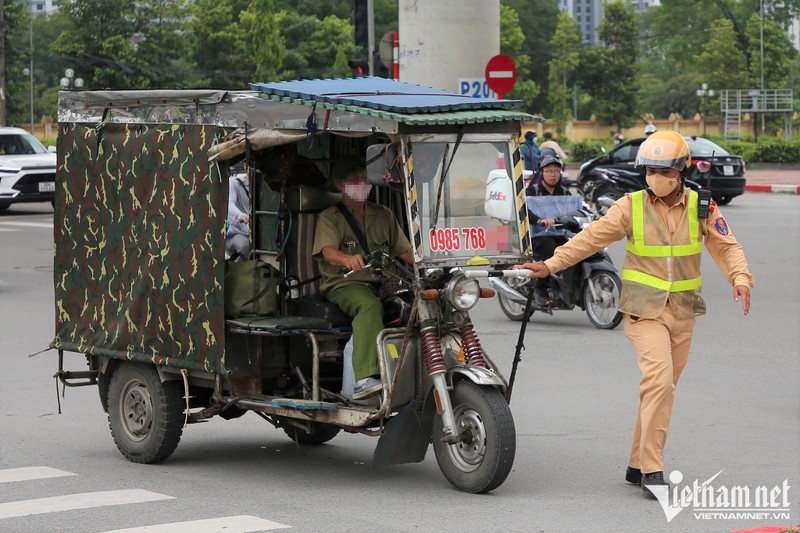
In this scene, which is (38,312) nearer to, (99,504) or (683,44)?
(99,504)

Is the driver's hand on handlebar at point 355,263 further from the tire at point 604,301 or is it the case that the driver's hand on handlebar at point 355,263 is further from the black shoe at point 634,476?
the tire at point 604,301

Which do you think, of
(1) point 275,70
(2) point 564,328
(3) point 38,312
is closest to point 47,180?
(3) point 38,312

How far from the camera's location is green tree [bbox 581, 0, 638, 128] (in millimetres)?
90938

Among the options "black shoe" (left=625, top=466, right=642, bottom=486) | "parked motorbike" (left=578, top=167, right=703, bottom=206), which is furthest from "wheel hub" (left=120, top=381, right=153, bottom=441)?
"parked motorbike" (left=578, top=167, right=703, bottom=206)

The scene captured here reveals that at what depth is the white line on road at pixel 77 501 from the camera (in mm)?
7059

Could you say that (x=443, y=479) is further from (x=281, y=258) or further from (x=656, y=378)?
(x=281, y=258)

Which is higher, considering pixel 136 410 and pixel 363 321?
pixel 363 321

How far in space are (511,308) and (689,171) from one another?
1407cm

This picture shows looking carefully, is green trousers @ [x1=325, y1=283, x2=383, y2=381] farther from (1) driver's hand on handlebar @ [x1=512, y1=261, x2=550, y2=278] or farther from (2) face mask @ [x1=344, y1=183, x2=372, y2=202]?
(1) driver's hand on handlebar @ [x1=512, y1=261, x2=550, y2=278]

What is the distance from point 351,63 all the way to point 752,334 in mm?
11198

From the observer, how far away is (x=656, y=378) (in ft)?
23.5

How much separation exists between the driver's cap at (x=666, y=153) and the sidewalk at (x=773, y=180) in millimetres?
29393

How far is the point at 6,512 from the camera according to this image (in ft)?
23.1

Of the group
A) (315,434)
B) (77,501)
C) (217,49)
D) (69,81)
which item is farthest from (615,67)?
(77,501)
